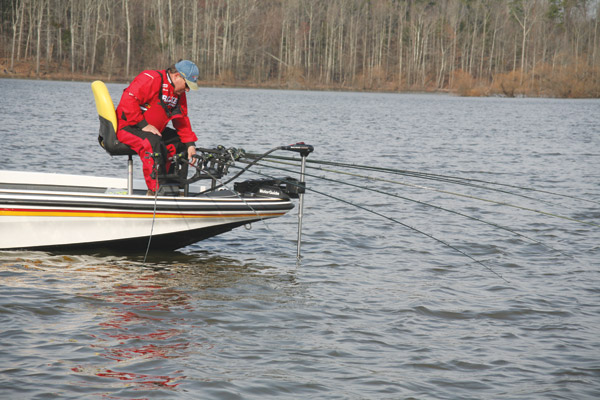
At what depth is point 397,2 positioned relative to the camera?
96.6 meters

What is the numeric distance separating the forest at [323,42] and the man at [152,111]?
→ 66.9m

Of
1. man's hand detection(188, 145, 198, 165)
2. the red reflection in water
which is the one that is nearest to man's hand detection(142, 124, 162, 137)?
man's hand detection(188, 145, 198, 165)

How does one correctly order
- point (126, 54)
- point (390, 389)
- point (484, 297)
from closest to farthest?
1. point (390, 389)
2. point (484, 297)
3. point (126, 54)

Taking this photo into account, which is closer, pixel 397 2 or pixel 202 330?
pixel 202 330

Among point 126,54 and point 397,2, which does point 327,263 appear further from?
point 397,2

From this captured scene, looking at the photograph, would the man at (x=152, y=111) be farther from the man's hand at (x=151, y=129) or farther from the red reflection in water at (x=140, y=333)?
the red reflection in water at (x=140, y=333)

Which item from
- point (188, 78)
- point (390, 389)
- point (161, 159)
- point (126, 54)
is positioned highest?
point (126, 54)

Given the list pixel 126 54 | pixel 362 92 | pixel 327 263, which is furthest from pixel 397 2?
pixel 327 263

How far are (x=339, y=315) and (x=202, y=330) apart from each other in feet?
4.27

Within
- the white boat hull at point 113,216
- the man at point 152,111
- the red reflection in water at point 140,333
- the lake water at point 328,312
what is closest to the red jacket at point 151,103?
the man at point 152,111

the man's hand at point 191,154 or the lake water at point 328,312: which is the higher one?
Answer: the man's hand at point 191,154

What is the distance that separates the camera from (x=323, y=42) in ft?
295

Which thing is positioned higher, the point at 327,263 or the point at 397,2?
the point at 397,2

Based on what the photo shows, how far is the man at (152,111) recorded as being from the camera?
7.83 m
